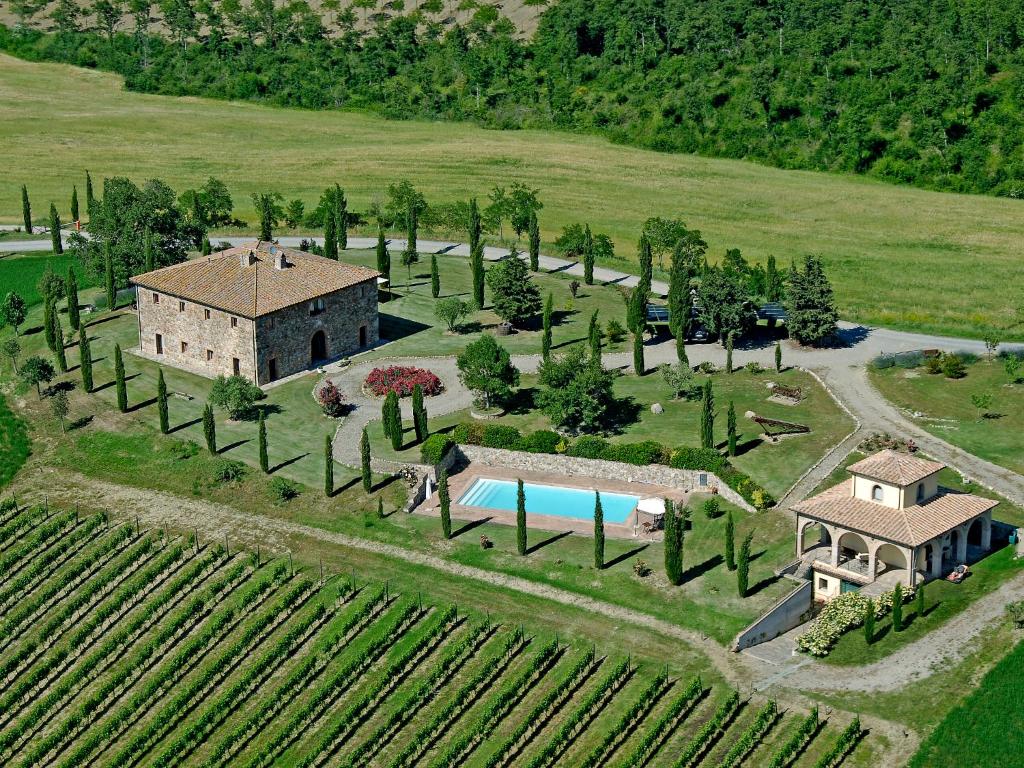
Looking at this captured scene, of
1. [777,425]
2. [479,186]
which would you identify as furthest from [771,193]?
[777,425]

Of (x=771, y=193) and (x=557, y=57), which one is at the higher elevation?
(x=557, y=57)

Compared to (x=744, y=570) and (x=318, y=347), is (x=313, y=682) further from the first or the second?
(x=318, y=347)

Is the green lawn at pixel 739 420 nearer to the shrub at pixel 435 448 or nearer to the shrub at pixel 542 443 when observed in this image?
the shrub at pixel 435 448

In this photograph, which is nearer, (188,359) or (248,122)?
(188,359)

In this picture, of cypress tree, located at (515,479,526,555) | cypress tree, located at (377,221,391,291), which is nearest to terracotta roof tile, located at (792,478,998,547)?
cypress tree, located at (515,479,526,555)

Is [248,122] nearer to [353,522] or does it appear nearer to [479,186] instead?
[479,186]

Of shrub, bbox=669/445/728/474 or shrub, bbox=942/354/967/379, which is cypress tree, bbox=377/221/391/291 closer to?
shrub, bbox=669/445/728/474

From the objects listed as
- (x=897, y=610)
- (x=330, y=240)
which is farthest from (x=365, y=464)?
(x=330, y=240)
